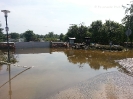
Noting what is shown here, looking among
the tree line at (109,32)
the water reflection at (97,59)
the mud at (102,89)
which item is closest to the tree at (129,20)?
the tree line at (109,32)

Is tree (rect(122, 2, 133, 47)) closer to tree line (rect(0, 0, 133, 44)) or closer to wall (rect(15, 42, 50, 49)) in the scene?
tree line (rect(0, 0, 133, 44))

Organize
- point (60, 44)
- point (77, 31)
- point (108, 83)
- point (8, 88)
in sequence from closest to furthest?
point (8, 88), point (108, 83), point (60, 44), point (77, 31)

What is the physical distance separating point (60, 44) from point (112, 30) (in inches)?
374

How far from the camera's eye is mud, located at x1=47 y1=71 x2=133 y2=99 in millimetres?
6477

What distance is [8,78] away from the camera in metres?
9.09

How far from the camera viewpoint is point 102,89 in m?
7.25

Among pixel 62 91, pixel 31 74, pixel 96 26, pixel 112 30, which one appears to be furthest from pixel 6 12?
pixel 96 26

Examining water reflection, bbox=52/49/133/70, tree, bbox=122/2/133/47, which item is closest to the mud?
water reflection, bbox=52/49/133/70

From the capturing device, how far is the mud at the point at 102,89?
648 cm

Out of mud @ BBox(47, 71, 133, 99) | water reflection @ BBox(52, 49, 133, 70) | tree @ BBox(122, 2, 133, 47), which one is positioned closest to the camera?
mud @ BBox(47, 71, 133, 99)

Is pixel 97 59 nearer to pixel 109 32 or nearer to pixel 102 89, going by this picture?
pixel 102 89

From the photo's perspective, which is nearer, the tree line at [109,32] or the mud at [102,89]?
the mud at [102,89]

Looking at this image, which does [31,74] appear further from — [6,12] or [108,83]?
[6,12]

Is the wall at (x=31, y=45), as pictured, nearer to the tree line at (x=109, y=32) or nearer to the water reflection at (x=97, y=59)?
the tree line at (x=109, y=32)
